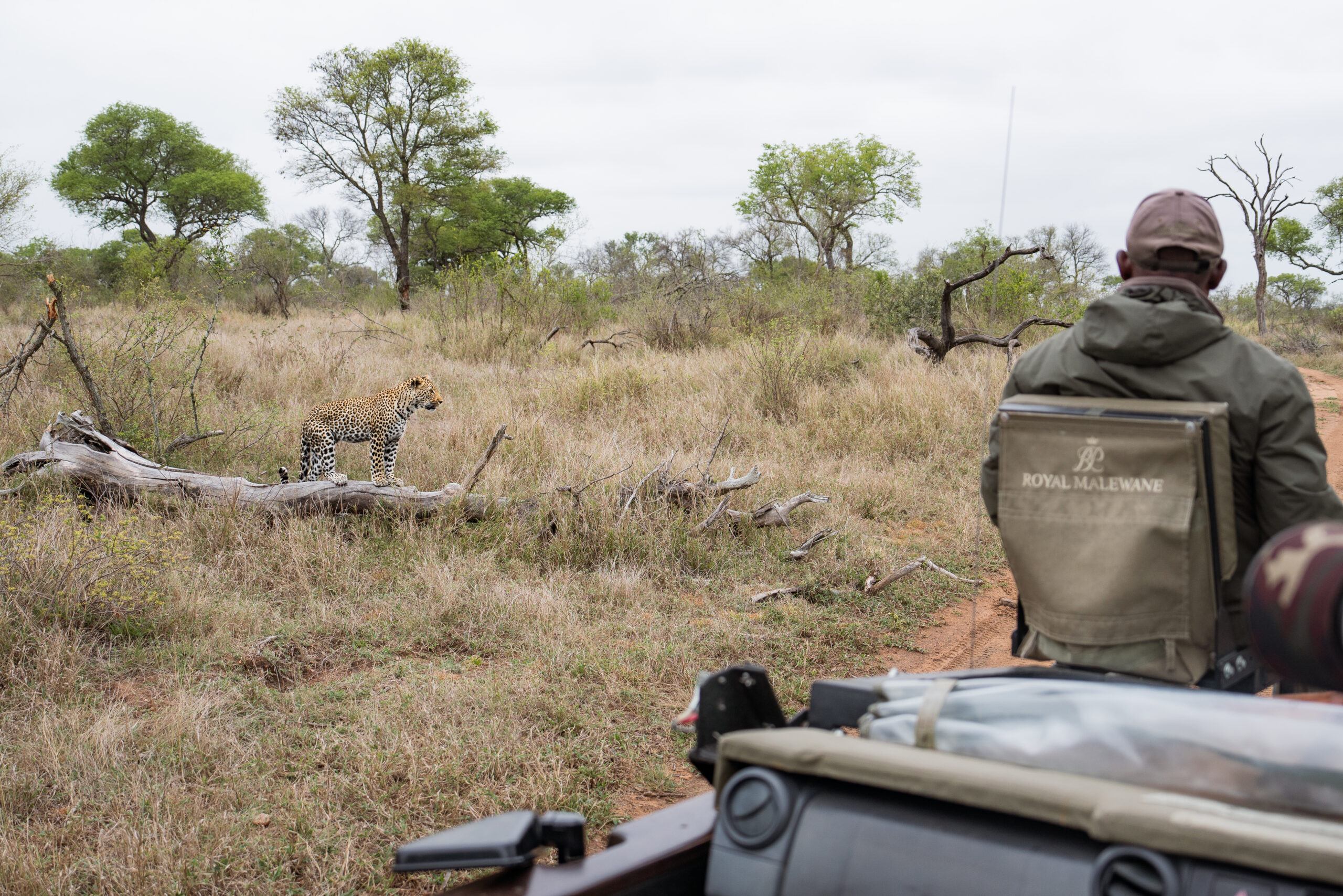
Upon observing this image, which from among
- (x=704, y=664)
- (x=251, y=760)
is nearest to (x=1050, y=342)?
(x=704, y=664)

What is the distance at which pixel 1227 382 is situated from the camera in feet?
6.35

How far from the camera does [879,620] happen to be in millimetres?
4777

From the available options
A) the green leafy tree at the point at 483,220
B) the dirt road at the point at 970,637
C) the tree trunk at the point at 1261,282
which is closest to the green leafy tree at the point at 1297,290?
the tree trunk at the point at 1261,282

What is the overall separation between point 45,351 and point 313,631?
592cm

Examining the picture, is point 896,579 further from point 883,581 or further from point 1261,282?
point 1261,282

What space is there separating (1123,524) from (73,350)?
20.6 ft

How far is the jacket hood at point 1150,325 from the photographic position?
75.9 inches

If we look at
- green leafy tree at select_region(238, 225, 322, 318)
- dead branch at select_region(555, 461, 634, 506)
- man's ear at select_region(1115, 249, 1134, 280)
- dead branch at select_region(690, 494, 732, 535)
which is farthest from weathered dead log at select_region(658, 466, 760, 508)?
green leafy tree at select_region(238, 225, 322, 318)

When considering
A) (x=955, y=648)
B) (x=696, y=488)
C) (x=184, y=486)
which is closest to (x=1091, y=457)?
(x=955, y=648)

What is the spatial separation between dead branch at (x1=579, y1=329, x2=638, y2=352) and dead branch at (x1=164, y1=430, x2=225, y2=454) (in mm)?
6464

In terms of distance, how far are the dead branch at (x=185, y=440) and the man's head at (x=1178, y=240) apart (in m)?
5.93

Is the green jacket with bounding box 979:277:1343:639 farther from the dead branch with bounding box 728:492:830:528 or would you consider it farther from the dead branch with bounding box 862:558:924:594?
the dead branch with bounding box 728:492:830:528

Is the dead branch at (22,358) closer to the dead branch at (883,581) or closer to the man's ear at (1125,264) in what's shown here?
the dead branch at (883,581)

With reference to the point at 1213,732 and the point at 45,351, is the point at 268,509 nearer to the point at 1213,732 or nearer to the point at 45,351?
the point at 45,351
